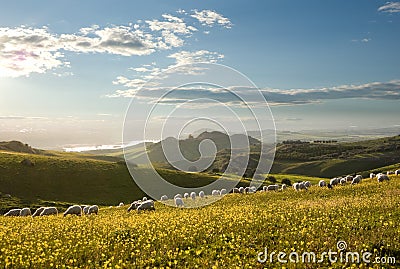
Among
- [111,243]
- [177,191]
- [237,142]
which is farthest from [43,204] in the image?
[111,243]

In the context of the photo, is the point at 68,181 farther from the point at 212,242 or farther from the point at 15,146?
the point at 212,242

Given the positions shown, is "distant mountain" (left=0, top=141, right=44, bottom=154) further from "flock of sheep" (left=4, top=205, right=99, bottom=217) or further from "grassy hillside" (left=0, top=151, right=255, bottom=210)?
"flock of sheep" (left=4, top=205, right=99, bottom=217)

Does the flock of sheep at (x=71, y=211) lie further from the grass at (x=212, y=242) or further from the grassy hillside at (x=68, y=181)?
the grassy hillside at (x=68, y=181)

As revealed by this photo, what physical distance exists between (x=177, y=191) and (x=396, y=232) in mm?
81592

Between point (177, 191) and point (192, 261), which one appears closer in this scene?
point (192, 261)

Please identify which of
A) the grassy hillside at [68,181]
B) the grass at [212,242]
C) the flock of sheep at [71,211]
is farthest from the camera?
the grassy hillside at [68,181]

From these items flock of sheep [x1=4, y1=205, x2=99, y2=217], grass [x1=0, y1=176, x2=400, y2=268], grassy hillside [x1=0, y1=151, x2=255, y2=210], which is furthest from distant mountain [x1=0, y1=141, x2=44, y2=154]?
grass [x1=0, y1=176, x2=400, y2=268]

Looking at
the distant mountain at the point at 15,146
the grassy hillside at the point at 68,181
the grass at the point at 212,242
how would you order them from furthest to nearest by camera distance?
the distant mountain at the point at 15,146
the grassy hillside at the point at 68,181
the grass at the point at 212,242

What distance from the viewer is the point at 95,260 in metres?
12.2

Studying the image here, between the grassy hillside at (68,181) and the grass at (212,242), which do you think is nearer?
the grass at (212,242)

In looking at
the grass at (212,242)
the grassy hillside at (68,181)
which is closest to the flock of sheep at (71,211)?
the grass at (212,242)

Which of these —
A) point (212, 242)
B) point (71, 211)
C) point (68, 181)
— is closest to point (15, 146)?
point (68, 181)

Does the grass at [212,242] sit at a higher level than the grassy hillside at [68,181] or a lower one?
higher

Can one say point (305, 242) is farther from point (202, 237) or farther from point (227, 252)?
point (202, 237)
